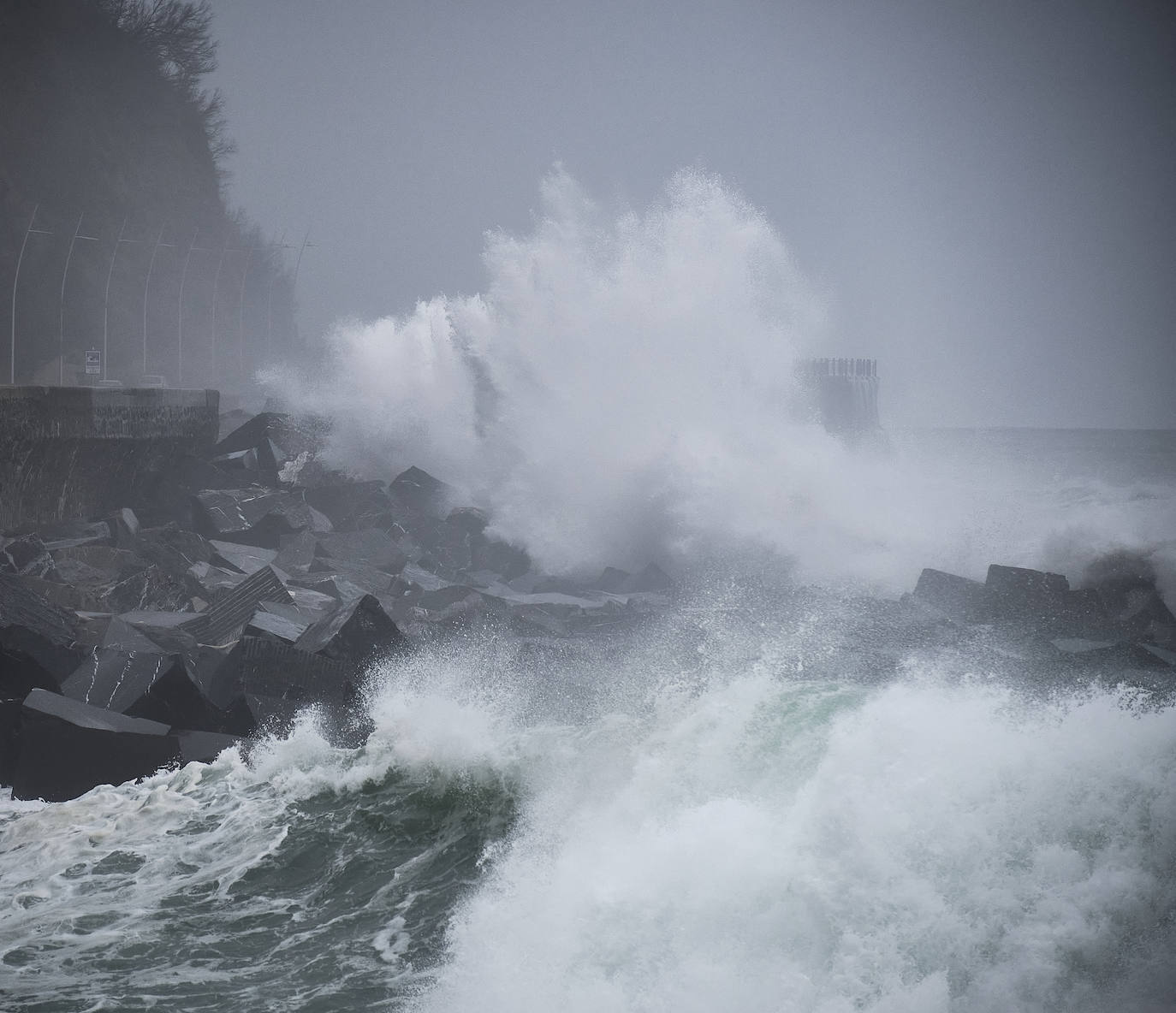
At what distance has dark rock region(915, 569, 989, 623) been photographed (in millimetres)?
10359

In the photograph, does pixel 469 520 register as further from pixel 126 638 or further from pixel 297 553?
pixel 126 638

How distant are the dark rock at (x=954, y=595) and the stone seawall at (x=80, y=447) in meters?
10.3

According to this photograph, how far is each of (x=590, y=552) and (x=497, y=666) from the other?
5.91m

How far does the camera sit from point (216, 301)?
43.5 meters

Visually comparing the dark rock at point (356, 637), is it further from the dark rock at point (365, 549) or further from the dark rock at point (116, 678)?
the dark rock at point (365, 549)

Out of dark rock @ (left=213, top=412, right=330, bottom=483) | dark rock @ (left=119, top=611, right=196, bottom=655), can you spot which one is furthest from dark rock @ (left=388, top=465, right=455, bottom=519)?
dark rock @ (left=119, top=611, right=196, bottom=655)

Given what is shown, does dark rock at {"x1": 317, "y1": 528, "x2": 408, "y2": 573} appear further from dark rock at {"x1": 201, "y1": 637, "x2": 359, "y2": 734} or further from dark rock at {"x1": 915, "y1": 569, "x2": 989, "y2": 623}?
dark rock at {"x1": 915, "y1": 569, "x2": 989, "y2": 623}

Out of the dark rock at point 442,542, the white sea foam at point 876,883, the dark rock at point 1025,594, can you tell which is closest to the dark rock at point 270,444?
the dark rock at point 442,542

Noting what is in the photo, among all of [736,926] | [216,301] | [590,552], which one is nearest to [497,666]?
[736,926]

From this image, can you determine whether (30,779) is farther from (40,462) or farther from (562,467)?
(562,467)

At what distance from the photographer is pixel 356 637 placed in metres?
7.95

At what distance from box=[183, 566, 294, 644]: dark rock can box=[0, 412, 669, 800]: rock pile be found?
20 millimetres

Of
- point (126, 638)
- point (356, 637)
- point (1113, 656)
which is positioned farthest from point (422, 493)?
point (1113, 656)

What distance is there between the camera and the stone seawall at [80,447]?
38.9 ft
